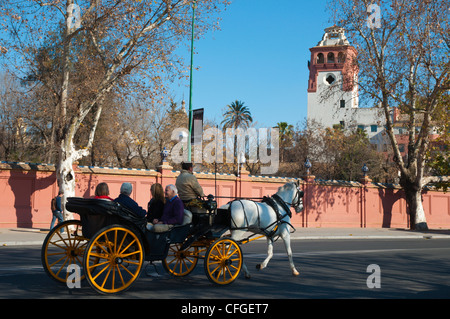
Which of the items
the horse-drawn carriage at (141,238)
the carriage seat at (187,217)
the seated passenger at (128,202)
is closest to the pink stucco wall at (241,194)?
the horse-drawn carriage at (141,238)

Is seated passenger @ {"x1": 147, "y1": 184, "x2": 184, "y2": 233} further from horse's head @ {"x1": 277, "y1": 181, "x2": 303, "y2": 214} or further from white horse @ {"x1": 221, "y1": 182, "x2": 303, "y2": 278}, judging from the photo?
horse's head @ {"x1": 277, "y1": 181, "x2": 303, "y2": 214}

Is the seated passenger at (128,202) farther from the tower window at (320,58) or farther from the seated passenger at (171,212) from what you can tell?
the tower window at (320,58)

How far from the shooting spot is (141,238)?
325 inches

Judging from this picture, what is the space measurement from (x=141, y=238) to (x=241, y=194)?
2207cm

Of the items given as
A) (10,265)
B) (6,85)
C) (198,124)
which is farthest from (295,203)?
(6,85)

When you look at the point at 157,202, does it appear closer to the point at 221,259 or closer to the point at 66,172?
the point at 221,259

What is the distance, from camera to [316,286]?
9102 mm

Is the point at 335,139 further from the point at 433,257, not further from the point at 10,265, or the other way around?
the point at 10,265

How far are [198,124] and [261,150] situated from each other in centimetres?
2593
